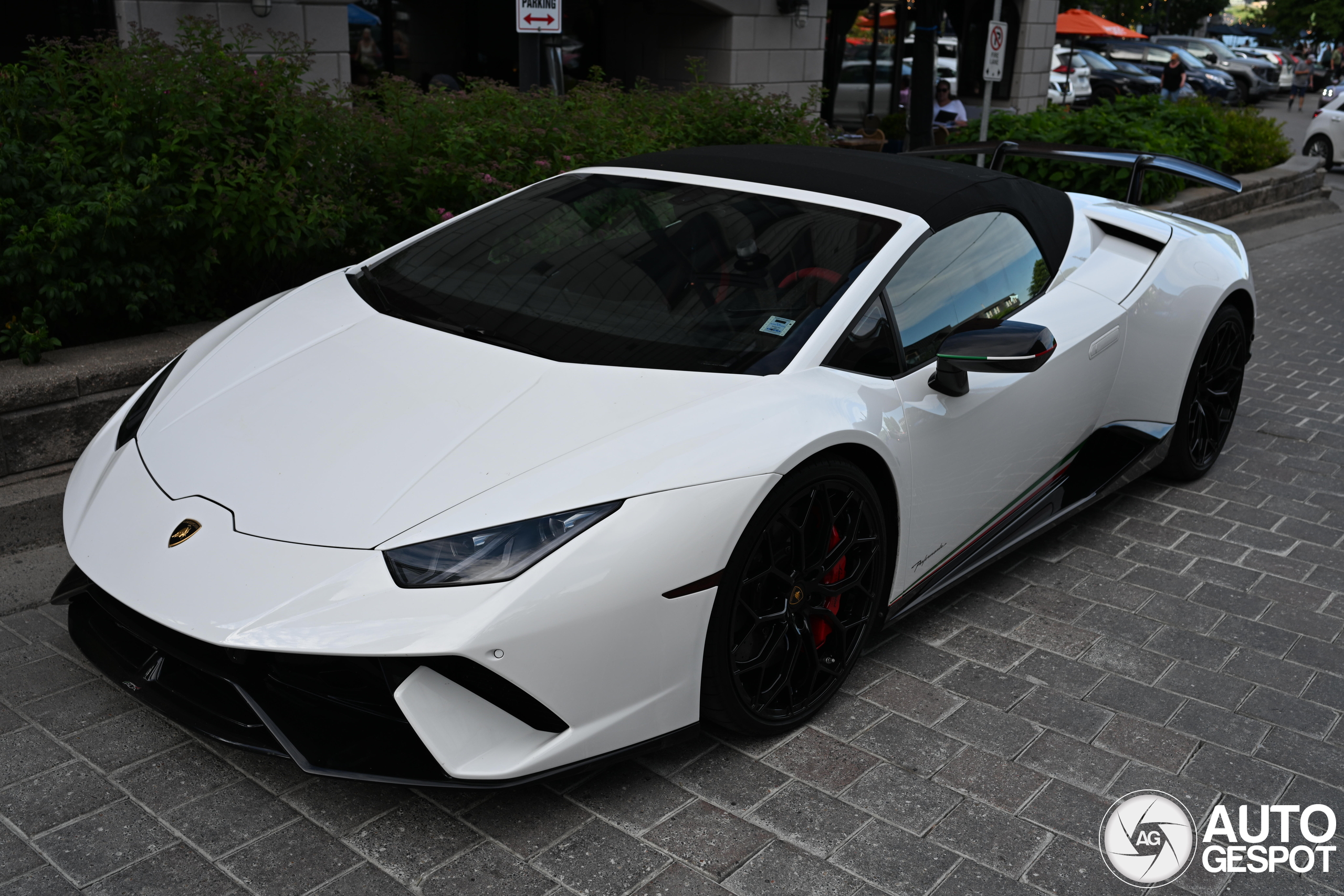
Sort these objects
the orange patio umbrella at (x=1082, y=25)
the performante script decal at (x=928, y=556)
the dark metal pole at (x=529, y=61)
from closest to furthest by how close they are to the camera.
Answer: the performante script decal at (x=928, y=556)
the dark metal pole at (x=529, y=61)
the orange patio umbrella at (x=1082, y=25)

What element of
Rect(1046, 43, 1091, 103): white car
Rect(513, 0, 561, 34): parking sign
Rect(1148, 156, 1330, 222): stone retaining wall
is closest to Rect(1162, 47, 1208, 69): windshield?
Rect(1046, 43, 1091, 103): white car

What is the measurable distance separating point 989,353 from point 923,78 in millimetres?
12037

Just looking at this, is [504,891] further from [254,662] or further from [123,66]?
[123,66]

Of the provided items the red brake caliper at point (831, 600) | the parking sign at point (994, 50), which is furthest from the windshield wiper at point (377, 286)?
the parking sign at point (994, 50)

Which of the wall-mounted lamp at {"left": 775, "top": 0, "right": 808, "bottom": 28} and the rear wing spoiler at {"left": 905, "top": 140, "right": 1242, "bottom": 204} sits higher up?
the wall-mounted lamp at {"left": 775, "top": 0, "right": 808, "bottom": 28}

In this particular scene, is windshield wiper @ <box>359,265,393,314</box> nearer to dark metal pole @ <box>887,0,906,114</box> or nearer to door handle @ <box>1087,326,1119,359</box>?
door handle @ <box>1087,326,1119,359</box>

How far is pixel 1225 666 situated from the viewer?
3.50 m

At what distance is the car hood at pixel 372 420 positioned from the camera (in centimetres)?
252

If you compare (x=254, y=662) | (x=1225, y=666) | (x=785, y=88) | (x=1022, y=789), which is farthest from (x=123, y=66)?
(x=785, y=88)

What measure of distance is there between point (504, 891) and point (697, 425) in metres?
1.09

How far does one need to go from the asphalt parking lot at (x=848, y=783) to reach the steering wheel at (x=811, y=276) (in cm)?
112

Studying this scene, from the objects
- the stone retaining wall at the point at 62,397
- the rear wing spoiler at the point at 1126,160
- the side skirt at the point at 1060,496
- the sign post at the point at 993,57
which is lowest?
the side skirt at the point at 1060,496

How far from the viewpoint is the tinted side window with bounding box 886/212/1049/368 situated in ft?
10.7

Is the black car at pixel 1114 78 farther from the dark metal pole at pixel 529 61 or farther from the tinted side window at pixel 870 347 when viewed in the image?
the tinted side window at pixel 870 347
